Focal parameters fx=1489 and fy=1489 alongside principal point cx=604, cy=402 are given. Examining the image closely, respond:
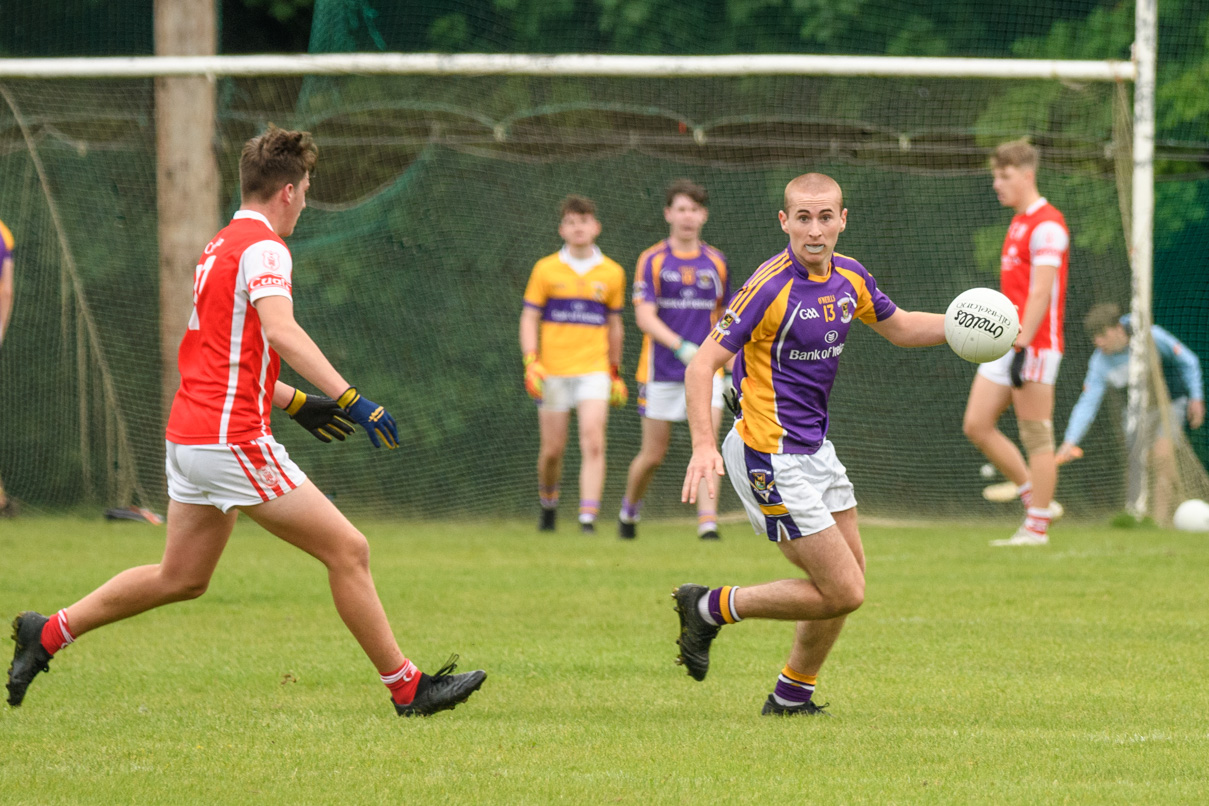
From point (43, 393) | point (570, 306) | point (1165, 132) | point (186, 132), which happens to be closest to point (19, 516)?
point (43, 393)

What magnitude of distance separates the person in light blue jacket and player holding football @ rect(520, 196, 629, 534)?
3369 millimetres

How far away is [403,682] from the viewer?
199 inches

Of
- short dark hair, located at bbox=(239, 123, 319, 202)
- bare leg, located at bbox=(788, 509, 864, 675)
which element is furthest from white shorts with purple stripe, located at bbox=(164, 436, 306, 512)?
bare leg, located at bbox=(788, 509, 864, 675)

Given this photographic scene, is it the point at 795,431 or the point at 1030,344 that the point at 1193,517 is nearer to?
the point at 1030,344

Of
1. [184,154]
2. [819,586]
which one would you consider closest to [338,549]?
[819,586]

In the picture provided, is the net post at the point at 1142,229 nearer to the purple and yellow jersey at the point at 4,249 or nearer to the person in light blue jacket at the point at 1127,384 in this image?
the person in light blue jacket at the point at 1127,384

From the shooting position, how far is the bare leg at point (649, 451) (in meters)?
10.6

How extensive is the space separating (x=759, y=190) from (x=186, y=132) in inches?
201

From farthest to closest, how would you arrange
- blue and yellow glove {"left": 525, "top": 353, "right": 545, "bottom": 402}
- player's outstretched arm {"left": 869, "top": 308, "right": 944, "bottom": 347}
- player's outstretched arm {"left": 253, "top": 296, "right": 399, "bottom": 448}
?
blue and yellow glove {"left": 525, "top": 353, "right": 545, "bottom": 402} < player's outstretched arm {"left": 869, "top": 308, "right": 944, "bottom": 347} < player's outstretched arm {"left": 253, "top": 296, "right": 399, "bottom": 448}

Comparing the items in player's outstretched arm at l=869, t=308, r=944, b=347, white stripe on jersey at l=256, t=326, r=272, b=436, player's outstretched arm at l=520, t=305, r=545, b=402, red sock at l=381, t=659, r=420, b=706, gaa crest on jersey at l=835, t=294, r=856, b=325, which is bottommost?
red sock at l=381, t=659, r=420, b=706

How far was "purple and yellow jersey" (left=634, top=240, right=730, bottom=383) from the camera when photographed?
34.4 ft

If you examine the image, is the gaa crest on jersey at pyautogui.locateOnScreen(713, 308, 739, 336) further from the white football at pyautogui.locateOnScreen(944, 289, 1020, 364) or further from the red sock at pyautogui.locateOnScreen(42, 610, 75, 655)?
the red sock at pyautogui.locateOnScreen(42, 610, 75, 655)

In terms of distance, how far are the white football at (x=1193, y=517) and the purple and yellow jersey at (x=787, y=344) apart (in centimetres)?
663

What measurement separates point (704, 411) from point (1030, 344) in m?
5.29
